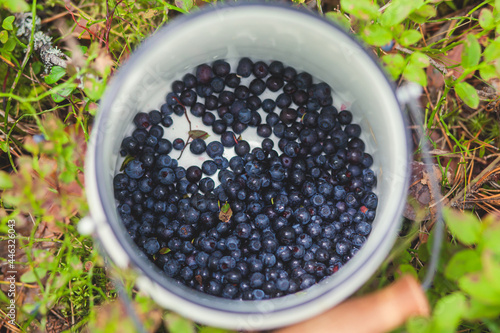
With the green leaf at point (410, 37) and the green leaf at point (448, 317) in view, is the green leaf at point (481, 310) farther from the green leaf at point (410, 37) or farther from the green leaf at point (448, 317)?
the green leaf at point (410, 37)

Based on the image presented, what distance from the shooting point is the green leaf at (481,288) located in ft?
3.12

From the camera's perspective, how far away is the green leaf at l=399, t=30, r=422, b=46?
130 cm

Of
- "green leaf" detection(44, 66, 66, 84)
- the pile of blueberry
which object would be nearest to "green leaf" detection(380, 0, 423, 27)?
the pile of blueberry

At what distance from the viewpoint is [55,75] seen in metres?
1.58

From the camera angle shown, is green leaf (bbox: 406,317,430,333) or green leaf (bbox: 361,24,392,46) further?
green leaf (bbox: 361,24,392,46)

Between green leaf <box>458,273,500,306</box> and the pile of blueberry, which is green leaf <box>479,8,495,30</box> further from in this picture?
green leaf <box>458,273,500,306</box>

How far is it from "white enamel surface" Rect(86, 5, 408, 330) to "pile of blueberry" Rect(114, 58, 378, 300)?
7 cm

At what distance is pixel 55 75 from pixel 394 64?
1279 millimetres

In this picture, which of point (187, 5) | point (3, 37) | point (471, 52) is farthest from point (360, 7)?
point (3, 37)

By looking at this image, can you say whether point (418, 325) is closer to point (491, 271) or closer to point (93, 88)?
point (491, 271)

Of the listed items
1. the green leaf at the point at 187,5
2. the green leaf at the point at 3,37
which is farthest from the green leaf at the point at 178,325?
the green leaf at the point at 3,37

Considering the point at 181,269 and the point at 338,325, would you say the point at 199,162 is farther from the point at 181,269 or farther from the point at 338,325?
the point at 338,325

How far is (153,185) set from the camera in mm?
1610

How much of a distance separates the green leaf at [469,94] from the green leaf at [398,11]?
12.2 inches
